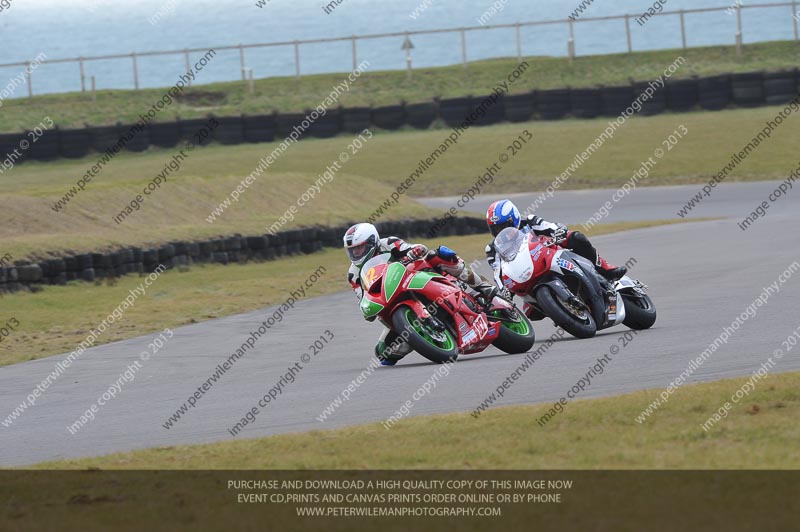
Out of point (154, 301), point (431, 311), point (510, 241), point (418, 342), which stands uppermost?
point (510, 241)

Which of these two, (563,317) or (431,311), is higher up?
(431,311)

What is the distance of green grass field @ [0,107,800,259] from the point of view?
2225cm

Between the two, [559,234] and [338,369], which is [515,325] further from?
[338,369]

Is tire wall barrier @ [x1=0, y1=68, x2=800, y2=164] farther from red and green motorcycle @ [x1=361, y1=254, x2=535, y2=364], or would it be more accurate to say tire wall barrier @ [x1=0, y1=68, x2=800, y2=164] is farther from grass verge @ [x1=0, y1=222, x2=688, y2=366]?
red and green motorcycle @ [x1=361, y1=254, x2=535, y2=364]

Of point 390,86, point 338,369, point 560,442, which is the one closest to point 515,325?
point 338,369

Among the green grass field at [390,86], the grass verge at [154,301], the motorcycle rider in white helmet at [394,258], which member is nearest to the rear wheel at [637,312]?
the motorcycle rider in white helmet at [394,258]

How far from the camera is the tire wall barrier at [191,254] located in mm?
18281

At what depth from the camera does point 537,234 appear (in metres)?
11.8

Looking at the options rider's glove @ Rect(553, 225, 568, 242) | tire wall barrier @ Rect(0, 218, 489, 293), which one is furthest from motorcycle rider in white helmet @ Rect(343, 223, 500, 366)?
tire wall barrier @ Rect(0, 218, 489, 293)

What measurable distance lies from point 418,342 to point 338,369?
3.68ft

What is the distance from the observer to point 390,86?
45.8 meters

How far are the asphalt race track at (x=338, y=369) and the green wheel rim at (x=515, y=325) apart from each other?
10.8 inches

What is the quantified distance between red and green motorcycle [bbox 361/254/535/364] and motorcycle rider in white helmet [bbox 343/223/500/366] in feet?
0.25
